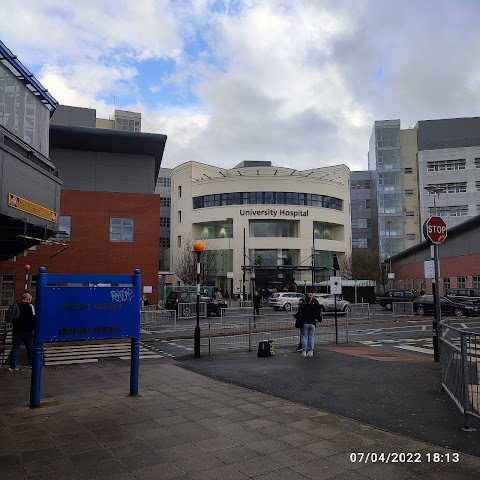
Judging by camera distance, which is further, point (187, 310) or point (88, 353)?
point (187, 310)

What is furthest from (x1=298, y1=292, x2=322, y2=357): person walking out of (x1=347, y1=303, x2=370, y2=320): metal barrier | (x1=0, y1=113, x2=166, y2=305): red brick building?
(x1=0, y1=113, x2=166, y2=305): red brick building

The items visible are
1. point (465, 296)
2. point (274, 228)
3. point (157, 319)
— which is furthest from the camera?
point (274, 228)

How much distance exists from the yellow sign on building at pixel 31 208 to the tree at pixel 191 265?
4389 centimetres

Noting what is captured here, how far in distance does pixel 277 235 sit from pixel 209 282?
12161mm

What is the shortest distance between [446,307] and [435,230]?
22.0 metres

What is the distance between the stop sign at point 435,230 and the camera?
34.4ft

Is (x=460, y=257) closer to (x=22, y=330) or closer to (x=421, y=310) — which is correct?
(x=421, y=310)

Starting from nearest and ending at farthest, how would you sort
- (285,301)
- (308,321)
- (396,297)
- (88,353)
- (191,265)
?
(308,321) < (88,353) < (285,301) < (396,297) < (191,265)

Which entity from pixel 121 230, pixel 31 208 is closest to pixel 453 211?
pixel 121 230

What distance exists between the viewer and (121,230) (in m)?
33.9

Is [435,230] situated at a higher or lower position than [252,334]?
higher

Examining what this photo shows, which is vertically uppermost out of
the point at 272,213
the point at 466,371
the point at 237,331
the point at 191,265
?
the point at 272,213

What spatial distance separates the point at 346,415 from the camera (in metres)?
6.49

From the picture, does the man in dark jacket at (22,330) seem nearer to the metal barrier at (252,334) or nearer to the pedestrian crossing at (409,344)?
the metal barrier at (252,334)
